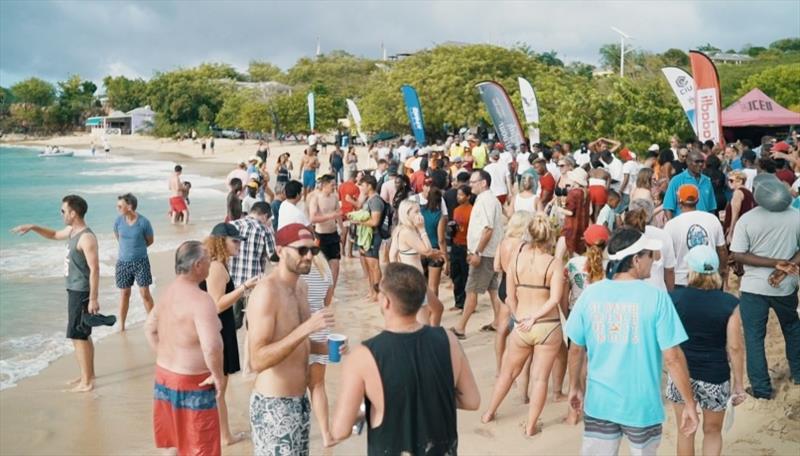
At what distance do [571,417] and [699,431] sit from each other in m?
0.92

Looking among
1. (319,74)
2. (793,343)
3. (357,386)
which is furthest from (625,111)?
(319,74)

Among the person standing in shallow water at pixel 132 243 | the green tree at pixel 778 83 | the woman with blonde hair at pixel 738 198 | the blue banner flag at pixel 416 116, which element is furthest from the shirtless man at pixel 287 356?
the green tree at pixel 778 83

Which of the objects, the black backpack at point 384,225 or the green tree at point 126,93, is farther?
the green tree at point 126,93

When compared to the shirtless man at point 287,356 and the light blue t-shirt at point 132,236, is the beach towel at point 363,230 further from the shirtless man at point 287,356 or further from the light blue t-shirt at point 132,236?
the shirtless man at point 287,356

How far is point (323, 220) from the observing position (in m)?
9.13

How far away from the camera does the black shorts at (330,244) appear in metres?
9.26

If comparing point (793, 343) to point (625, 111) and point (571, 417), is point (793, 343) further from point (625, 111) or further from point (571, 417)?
point (625, 111)

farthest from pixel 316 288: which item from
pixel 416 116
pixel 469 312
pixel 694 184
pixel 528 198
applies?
pixel 416 116

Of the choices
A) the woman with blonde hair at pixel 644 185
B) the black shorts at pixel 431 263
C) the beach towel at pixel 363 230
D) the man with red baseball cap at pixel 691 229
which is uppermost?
the woman with blonde hair at pixel 644 185

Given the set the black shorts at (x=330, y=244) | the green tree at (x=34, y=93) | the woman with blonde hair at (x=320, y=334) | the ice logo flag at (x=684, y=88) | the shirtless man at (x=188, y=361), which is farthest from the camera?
the green tree at (x=34, y=93)

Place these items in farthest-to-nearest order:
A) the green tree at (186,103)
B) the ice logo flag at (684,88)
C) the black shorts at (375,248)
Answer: the green tree at (186,103)
the ice logo flag at (684,88)
the black shorts at (375,248)

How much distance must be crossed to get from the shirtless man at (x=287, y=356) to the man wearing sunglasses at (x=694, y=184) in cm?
521

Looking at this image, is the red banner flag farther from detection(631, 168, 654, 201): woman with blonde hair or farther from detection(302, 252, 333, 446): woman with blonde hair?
detection(302, 252, 333, 446): woman with blonde hair

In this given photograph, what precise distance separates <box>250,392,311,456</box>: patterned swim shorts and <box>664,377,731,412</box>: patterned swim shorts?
2.11 meters
